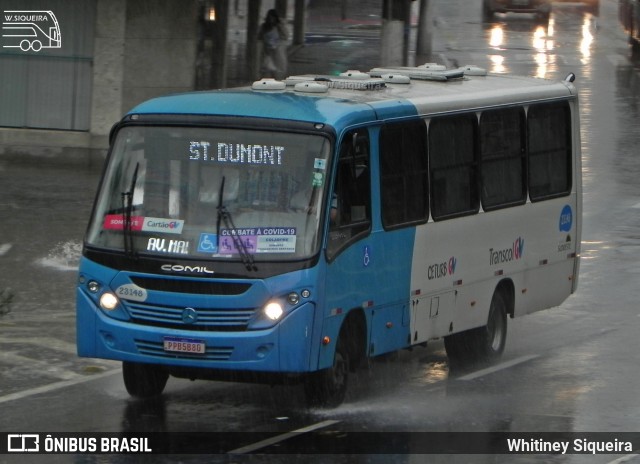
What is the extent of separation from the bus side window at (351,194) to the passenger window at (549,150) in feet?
11.5

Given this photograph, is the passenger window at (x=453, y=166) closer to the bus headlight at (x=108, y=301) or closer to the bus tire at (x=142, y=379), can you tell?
the bus tire at (x=142, y=379)

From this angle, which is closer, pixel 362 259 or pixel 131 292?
pixel 131 292

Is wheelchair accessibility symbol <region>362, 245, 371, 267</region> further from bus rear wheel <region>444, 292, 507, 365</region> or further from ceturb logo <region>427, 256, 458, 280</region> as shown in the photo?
bus rear wheel <region>444, 292, 507, 365</region>

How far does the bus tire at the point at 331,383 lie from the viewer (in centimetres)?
1116

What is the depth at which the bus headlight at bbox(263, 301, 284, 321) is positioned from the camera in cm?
1063

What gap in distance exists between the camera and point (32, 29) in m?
26.6

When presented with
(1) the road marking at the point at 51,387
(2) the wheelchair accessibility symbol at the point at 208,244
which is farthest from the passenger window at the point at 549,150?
(2) the wheelchair accessibility symbol at the point at 208,244

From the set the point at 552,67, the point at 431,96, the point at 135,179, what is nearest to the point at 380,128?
the point at 431,96

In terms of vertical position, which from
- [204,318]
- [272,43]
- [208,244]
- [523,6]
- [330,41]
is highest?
[523,6]

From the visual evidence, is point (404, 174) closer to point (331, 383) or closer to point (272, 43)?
point (331, 383)

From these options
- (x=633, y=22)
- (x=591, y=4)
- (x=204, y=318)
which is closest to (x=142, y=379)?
(x=204, y=318)

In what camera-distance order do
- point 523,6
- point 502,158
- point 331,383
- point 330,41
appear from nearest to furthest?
point 331,383, point 502,158, point 330,41, point 523,6

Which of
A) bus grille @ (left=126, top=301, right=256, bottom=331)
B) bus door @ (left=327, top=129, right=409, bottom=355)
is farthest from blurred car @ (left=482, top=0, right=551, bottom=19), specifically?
bus grille @ (left=126, top=301, right=256, bottom=331)

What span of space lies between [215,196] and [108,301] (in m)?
1.15
